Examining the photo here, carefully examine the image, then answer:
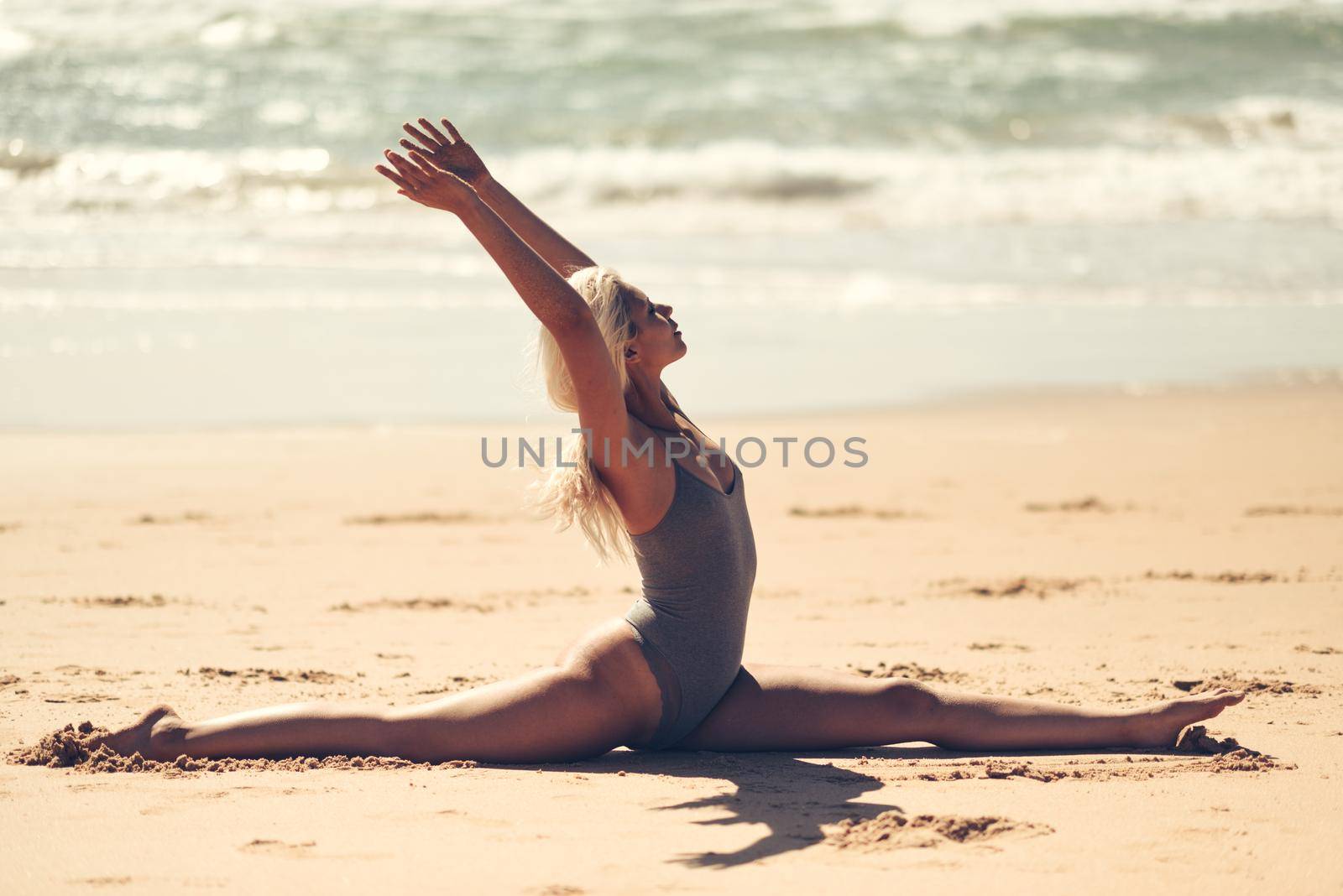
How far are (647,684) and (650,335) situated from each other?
2.93 feet

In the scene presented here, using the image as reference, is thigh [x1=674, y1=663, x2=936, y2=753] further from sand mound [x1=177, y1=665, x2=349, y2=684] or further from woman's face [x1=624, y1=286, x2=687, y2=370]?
sand mound [x1=177, y1=665, x2=349, y2=684]

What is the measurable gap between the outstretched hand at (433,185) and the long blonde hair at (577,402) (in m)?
0.41

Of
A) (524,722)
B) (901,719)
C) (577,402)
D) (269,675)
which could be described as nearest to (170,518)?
(269,675)

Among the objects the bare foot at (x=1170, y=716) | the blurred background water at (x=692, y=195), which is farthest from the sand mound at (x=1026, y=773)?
the blurred background water at (x=692, y=195)

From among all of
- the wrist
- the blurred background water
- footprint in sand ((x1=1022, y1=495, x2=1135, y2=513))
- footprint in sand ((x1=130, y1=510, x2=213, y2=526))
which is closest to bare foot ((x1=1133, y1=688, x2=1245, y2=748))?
the blurred background water

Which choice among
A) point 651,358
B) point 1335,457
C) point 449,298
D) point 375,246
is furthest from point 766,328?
point 651,358

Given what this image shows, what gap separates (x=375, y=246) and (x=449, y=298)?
309cm

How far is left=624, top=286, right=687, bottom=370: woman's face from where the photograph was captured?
3637mm

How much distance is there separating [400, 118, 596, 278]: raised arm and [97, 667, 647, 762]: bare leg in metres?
1.16

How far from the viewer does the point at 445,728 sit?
3.63 m

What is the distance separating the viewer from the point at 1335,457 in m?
7.49

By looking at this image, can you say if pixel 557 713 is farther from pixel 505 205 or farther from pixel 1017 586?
pixel 1017 586

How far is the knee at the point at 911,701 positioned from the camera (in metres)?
3.76

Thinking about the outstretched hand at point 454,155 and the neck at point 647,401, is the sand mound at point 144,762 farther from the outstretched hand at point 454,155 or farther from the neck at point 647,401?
the outstretched hand at point 454,155
